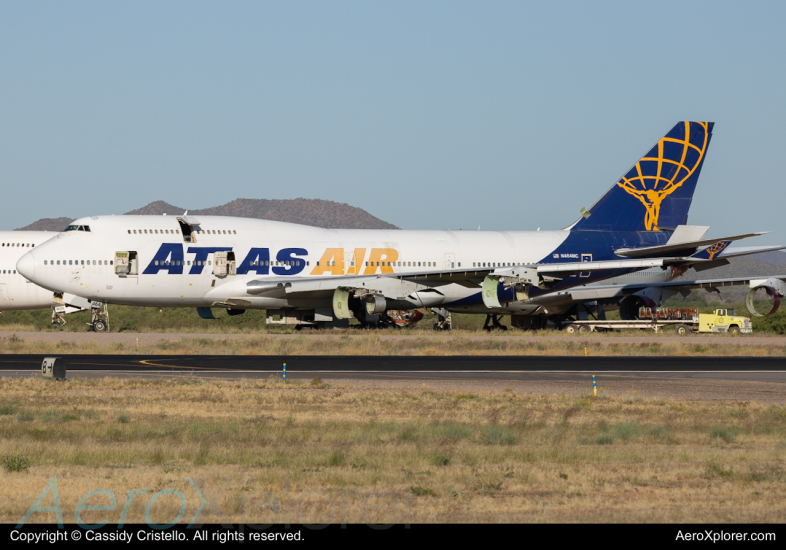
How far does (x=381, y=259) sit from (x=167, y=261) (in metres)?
10.9

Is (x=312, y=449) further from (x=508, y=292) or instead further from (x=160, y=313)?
(x=160, y=313)

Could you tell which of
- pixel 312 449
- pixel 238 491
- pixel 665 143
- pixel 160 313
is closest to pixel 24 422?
pixel 312 449

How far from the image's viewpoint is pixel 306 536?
9.09 meters

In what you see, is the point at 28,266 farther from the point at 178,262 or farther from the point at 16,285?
the point at 16,285

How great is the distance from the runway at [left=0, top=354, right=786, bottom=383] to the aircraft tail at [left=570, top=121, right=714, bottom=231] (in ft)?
73.0

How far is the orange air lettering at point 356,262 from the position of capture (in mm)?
48281

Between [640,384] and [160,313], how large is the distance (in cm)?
5192

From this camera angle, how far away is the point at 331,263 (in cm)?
4788

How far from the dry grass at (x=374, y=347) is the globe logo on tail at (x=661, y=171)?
15.8 metres

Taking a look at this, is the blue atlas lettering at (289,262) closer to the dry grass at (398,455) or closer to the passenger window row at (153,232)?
the passenger window row at (153,232)

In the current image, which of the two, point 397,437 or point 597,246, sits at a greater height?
point 597,246

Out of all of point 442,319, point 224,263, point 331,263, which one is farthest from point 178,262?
point 442,319

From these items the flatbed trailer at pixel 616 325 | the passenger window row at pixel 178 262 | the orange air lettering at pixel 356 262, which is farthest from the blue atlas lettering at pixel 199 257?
the flatbed trailer at pixel 616 325

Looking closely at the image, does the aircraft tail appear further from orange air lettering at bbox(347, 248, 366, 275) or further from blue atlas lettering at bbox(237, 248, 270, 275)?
blue atlas lettering at bbox(237, 248, 270, 275)
